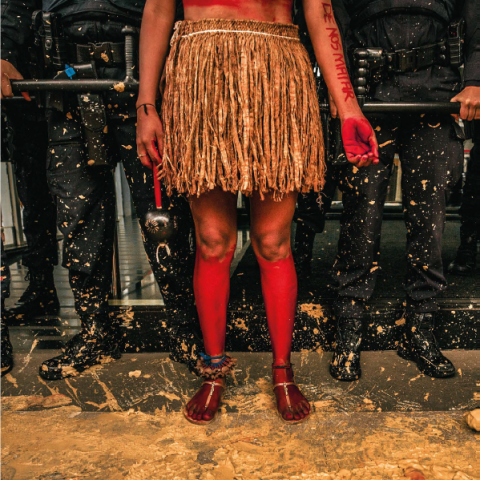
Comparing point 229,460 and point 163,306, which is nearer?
point 229,460

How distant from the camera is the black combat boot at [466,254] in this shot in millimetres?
2277

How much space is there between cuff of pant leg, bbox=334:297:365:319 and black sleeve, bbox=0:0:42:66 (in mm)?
1634

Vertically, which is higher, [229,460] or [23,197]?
[23,197]

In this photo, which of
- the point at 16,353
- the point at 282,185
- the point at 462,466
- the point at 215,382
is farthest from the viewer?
the point at 16,353

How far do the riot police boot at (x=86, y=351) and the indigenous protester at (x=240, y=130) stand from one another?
0.53 m

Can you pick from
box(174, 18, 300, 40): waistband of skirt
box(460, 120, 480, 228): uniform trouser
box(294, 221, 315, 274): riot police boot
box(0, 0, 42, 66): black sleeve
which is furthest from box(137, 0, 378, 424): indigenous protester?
box(460, 120, 480, 228): uniform trouser

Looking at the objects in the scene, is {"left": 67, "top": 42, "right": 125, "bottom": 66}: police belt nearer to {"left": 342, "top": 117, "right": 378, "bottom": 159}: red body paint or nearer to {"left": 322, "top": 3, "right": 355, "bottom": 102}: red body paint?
{"left": 322, "top": 3, "right": 355, "bottom": 102}: red body paint

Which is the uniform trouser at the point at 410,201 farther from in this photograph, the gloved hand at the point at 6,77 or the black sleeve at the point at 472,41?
the gloved hand at the point at 6,77

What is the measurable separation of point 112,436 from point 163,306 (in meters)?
0.64

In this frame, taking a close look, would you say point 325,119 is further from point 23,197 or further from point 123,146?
point 23,197

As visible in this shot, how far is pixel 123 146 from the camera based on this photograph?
1.53 meters

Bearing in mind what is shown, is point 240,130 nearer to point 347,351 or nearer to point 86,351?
point 347,351

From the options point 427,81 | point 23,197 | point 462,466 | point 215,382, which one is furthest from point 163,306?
point 427,81

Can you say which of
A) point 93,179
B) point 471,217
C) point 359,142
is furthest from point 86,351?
point 471,217
